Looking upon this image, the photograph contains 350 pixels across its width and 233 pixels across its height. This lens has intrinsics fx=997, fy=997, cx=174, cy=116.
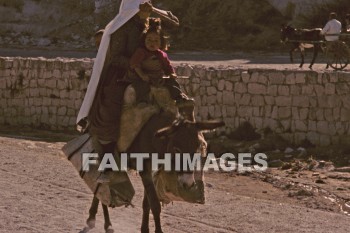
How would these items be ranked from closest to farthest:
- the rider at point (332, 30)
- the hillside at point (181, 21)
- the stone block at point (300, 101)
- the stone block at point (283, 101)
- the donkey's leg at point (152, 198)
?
the donkey's leg at point (152, 198)
the stone block at point (300, 101)
the stone block at point (283, 101)
the rider at point (332, 30)
the hillside at point (181, 21)

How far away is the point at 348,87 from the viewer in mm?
18547

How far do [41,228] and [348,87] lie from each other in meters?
8.84

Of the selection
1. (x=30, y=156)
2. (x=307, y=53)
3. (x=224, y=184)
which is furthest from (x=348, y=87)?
(x=307, y=53)

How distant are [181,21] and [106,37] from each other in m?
26.0

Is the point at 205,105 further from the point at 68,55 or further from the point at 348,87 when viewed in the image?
the point at 68,55

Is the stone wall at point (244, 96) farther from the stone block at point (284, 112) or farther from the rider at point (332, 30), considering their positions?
the rider at point (332, 30)

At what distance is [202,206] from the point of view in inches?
508

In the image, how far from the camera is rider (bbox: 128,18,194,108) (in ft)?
33.3

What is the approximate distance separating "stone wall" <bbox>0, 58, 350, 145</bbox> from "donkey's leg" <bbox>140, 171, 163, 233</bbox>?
9.13m

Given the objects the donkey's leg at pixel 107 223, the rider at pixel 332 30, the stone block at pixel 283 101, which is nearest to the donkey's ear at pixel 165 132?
the donkey's leg at pixel 107 223

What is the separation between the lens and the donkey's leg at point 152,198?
995 centimetres

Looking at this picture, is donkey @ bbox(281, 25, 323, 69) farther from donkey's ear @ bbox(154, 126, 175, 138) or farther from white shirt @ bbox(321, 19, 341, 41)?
donkey's ear @ bbox(154, 126, 175, 138)

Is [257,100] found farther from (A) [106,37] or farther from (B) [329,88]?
(A) [106,37]

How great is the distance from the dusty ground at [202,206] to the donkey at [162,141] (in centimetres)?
136
